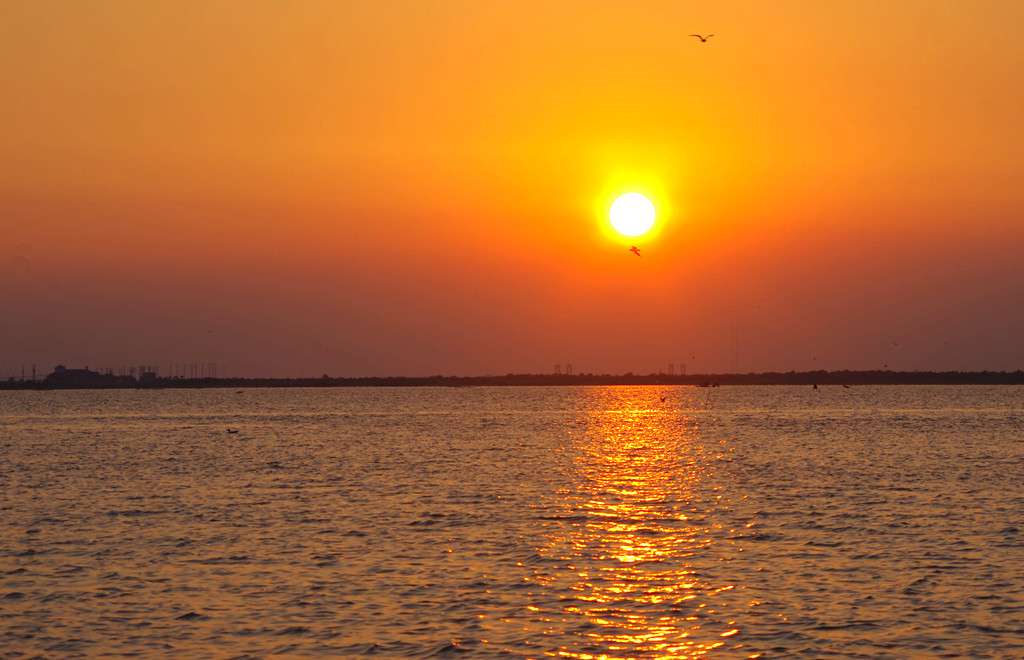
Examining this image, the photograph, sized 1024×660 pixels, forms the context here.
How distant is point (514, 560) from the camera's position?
36094 mm

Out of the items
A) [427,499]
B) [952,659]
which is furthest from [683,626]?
[427,499]

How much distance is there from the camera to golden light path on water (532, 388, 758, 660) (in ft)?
83.8

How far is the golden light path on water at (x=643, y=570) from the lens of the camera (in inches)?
1006

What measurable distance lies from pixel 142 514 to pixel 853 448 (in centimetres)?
6573

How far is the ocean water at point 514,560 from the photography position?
2591cm

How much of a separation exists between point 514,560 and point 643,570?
14.5ft

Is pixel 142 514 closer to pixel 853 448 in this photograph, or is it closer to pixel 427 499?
pixel 427 499

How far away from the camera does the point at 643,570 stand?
34.3 meters

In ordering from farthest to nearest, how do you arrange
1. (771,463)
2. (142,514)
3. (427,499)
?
(771,463) < (427,499) < (142,514)

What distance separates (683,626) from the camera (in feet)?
88.0

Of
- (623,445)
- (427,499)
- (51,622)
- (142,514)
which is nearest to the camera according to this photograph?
(51,622)

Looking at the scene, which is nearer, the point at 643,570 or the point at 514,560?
the point at 643,570

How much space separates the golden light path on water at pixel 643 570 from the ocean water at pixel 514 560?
0.12 m

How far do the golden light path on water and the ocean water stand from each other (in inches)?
4.7
